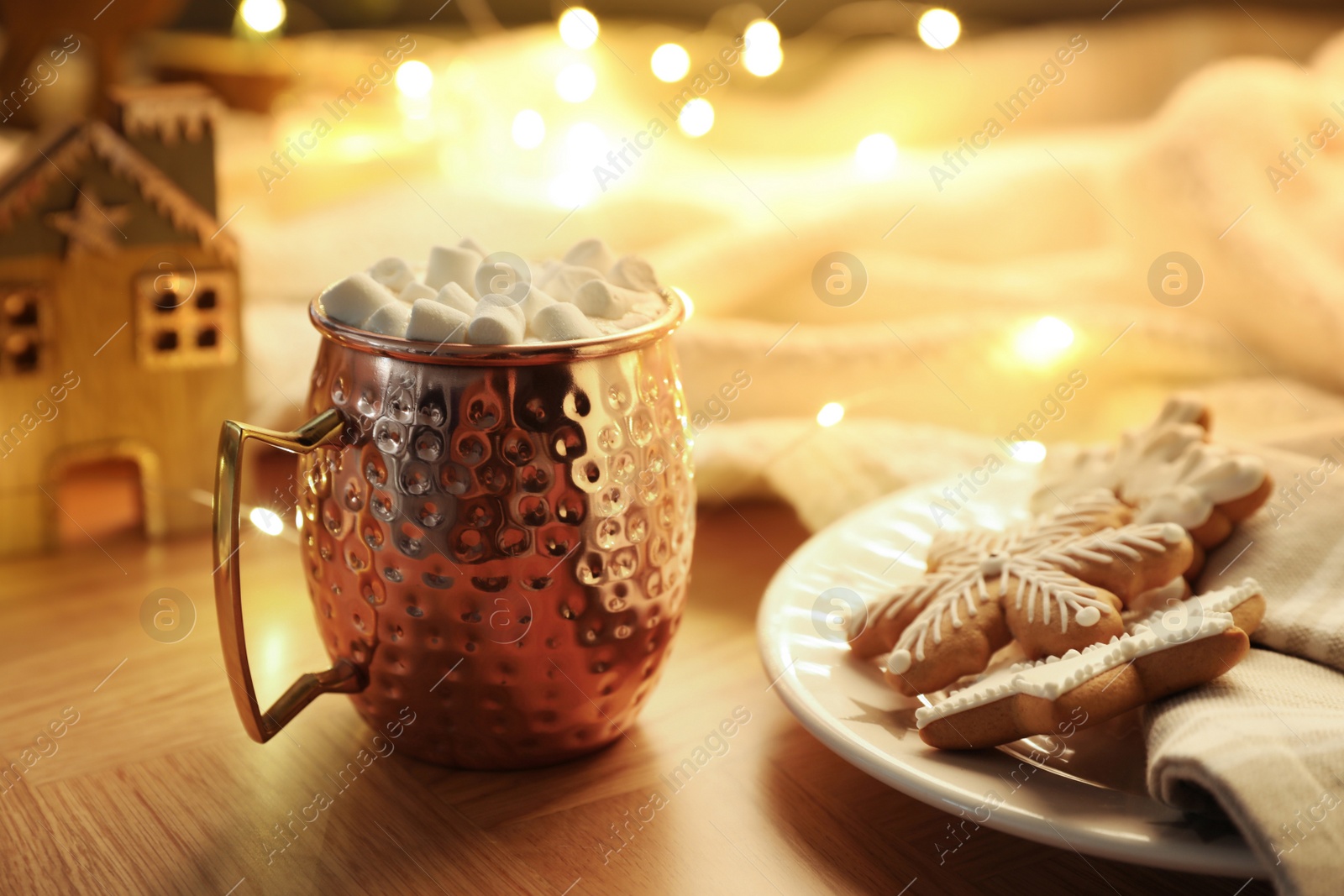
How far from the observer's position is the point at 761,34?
1.21 m

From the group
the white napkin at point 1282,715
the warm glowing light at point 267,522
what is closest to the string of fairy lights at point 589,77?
the warm glowing light at point 267,522

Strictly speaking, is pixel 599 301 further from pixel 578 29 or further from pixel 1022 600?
pixel 578 29

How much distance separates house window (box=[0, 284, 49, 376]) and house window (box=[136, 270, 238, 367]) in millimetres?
55

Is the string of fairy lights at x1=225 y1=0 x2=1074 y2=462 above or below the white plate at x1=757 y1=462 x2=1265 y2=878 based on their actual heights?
above

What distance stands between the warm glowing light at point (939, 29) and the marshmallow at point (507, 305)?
927 millimetres

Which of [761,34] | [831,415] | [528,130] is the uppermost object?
Result: [761,34]

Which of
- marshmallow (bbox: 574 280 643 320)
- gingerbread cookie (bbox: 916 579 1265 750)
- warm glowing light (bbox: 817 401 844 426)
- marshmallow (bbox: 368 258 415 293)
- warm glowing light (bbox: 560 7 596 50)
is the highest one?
warm glowing light (bbox: 560 7 596 50)

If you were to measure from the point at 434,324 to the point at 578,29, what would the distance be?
0.90m

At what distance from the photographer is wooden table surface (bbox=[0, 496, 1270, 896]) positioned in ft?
1.57

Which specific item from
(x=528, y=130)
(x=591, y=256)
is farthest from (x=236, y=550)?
(x=528, y=130)

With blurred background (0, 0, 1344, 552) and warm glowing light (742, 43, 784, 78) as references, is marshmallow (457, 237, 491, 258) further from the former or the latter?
warm glowing light (742, 43, 784, 78)

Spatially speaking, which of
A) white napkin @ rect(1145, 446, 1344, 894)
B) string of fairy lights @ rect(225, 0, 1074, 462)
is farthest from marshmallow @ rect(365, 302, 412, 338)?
string of fairy lights @ rect(225, 0, 1074, 462)

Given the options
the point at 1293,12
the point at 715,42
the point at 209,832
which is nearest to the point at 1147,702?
the point at 209,832

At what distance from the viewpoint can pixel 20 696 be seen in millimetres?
607
